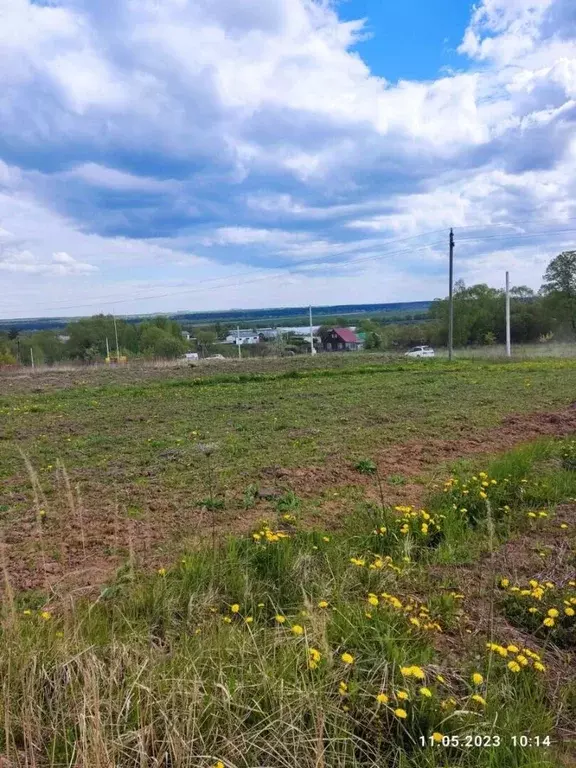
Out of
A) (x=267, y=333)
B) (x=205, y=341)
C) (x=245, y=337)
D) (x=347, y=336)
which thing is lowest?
(x=347, y=336)

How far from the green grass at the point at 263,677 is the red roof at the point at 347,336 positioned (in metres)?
60.6

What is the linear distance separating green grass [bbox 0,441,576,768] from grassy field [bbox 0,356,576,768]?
1 centimetres

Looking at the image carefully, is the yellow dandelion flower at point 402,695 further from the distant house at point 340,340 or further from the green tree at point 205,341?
the distant house at point 340,340

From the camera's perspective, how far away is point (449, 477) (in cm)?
630

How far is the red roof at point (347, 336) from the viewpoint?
63.4 metres

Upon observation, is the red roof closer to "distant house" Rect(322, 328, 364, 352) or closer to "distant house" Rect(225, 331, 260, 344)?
"distant house" Rect(322, 328, 364, 352)

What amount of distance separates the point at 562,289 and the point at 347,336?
24.2m

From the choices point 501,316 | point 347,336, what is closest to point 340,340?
point 347,336

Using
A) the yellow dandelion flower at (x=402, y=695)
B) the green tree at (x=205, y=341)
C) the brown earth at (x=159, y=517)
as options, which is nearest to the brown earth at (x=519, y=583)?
the yellow dandelion flower at (x=402, y=695)

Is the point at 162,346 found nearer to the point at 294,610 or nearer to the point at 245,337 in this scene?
the point at 245,337

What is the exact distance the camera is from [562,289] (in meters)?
48.6

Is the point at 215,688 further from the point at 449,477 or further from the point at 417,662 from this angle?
the point at 449,477

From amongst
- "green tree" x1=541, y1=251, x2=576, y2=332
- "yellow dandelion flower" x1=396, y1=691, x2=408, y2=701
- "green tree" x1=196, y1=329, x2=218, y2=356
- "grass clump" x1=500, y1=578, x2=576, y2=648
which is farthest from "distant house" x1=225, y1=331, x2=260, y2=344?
"yellow dandelion flower" x1=396, y1=691, x2=408, y2=701

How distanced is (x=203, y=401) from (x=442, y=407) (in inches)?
251
